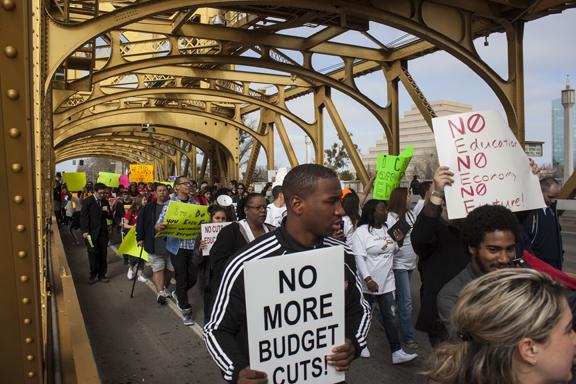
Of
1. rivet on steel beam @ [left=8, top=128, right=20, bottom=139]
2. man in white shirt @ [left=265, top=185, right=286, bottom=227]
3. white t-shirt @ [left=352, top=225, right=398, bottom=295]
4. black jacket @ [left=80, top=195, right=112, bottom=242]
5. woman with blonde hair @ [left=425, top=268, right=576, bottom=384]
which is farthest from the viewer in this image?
black jacket @ [left=80, top=195, right=112, bottom=242]

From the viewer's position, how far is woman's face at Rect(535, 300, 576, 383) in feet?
4.98

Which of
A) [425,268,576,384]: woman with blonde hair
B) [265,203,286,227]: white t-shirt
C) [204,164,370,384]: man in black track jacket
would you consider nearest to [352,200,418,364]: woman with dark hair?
[265,203,286,227]: white t-shirt

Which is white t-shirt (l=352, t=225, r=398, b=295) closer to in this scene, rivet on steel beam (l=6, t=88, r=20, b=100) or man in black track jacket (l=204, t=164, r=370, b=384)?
man in black track jacket (l=204, t=164, r=370, b=384)

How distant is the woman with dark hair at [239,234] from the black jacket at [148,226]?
366 cm

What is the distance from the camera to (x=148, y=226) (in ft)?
27.8

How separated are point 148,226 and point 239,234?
13.2ft

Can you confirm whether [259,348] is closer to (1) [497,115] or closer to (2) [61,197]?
(1) [497,115]

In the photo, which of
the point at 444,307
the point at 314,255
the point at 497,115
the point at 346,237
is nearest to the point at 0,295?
the point at 314,255

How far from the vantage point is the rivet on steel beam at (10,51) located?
4.30 feet

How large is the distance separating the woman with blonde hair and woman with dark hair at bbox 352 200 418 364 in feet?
12.5

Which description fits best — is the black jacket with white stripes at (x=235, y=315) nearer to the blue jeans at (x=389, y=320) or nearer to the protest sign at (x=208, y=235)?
the blue jeans at (x=389, y=320)

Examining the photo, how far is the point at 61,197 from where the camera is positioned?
22266 millimetres

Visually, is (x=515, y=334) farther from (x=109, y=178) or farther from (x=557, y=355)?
(x=109, y=178)

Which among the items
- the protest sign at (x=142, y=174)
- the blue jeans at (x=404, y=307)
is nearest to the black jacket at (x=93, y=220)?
the blue jeans at (x=404, y=307)
